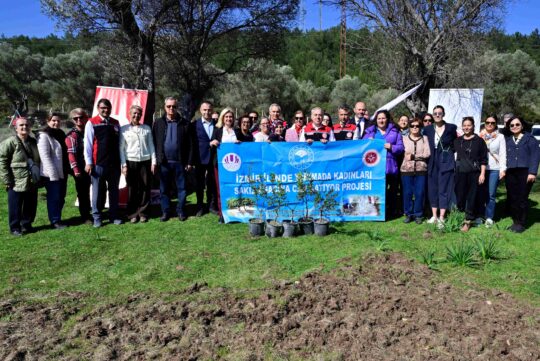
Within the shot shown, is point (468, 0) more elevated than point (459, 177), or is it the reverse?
point (468, 0)

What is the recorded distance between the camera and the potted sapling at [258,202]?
6363 millimetres

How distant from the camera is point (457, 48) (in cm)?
925

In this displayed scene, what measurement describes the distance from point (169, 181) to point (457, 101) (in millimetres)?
7372

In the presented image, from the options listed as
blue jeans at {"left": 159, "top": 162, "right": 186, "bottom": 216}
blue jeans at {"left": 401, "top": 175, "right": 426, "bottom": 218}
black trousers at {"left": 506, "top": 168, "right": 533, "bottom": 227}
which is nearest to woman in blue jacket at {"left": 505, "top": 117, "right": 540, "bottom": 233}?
black trousers at {"left": 506, "top": 168, "right": 533, "bottom": 227}

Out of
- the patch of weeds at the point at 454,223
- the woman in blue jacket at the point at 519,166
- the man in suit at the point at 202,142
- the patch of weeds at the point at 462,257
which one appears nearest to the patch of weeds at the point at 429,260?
the patch of weeds at the point at 462,257

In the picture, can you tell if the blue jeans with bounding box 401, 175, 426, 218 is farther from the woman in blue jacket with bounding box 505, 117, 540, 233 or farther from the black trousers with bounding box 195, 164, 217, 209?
the black trousers with bounding box 195, 164, 217, 209

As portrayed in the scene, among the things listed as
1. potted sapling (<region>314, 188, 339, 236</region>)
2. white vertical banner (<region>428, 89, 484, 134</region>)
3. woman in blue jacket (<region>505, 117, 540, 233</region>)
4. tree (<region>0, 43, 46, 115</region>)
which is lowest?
potted sapling (<region>314, 188, 339, 236</region>)

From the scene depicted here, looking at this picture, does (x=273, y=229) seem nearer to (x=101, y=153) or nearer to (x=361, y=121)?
(x=361, y=121)

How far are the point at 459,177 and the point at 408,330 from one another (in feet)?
13.0

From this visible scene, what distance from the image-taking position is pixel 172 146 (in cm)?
689

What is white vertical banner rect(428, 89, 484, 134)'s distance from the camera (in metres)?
9.89

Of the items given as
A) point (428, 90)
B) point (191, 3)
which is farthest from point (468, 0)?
point (191, 3)

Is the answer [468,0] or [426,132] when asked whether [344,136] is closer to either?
[426,132]

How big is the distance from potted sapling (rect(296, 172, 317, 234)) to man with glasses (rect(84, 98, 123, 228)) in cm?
315
